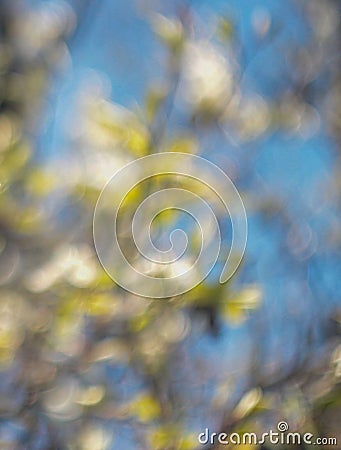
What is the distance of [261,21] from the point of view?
4.36 feet

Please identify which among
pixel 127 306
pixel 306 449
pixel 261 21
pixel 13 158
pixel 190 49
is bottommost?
pixel 306 449

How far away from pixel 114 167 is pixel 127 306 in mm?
172

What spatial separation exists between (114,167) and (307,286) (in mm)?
369

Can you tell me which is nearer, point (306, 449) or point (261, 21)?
point (306, 449)

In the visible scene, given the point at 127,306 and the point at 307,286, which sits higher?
the point at 307,286

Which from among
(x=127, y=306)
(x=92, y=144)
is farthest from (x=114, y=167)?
(x=127, y=306)

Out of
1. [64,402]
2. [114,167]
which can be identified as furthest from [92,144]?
[64,402]

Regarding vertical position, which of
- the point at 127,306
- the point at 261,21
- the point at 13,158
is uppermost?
the point at 261,21

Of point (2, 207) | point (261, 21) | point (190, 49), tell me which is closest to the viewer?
point (2, 207)

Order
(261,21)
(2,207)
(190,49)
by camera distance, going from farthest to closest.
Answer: (261,21)
(190,49)
(2,207)

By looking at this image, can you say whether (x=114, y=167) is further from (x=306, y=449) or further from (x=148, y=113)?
(x=306, y=449)

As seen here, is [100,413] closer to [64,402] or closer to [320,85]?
[64,402]

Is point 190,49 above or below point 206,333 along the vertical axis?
above

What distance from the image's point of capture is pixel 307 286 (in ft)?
4.08
